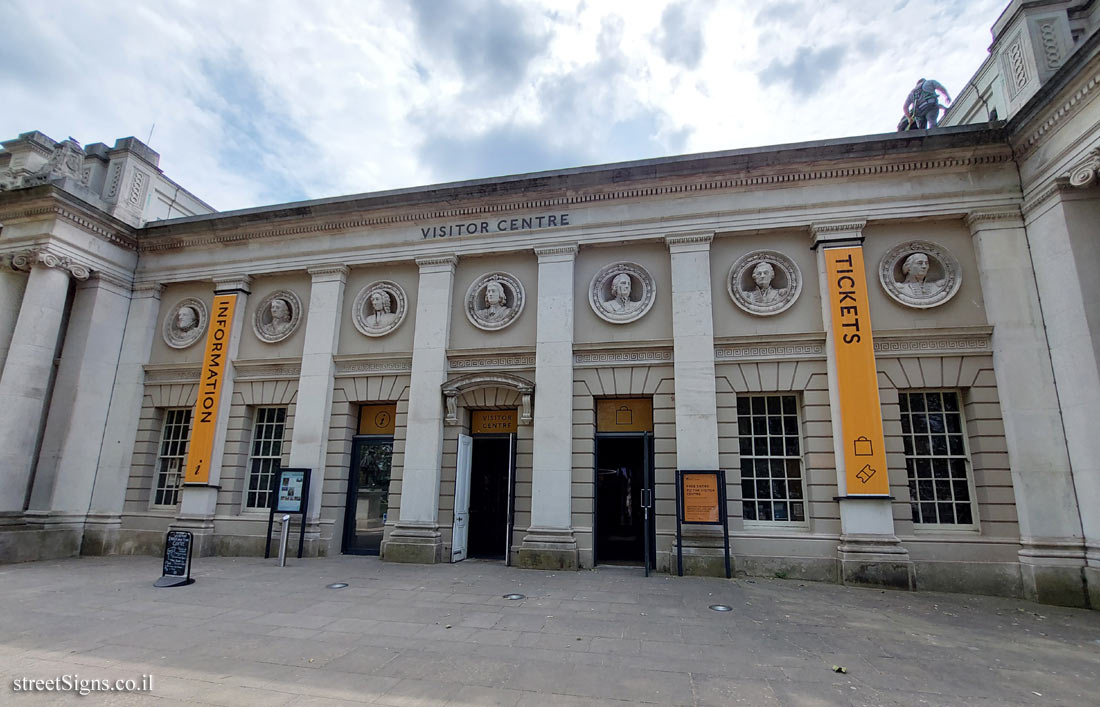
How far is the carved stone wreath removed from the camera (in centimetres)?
1399

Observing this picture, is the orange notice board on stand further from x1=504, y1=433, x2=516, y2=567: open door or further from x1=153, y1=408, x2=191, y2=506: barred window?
x1=153, y1=408, x2=191, y2=506: barred window

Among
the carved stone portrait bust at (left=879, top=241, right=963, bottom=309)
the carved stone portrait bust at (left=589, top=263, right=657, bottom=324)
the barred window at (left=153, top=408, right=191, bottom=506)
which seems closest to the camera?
the carved stone portrait bust at (left=879, top=241, right=963, bottom=309)

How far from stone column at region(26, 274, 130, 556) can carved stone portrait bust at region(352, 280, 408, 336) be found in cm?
709

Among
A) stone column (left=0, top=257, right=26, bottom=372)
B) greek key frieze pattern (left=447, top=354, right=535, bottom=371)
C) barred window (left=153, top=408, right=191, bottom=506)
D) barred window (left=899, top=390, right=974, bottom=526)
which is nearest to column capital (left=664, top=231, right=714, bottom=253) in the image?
greek key frieze pattern (left=447, top=354, right=535, bottom=371)

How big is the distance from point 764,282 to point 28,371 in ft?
57.1

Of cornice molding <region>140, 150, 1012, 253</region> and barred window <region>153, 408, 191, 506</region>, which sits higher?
cornice molding <region>140, 150, 1012, 253</region>

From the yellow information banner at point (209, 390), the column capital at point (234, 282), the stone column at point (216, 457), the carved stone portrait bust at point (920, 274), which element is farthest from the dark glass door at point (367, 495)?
the carved stone portrait bust at point (920, 274)

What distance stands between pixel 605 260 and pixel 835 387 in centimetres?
555

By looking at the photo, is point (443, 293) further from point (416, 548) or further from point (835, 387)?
point (835, 387)

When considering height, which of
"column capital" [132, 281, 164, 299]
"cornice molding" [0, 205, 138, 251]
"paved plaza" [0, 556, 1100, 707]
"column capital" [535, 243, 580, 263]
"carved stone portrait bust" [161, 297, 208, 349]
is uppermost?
"cornice molding" [0, 205, 138, 251]

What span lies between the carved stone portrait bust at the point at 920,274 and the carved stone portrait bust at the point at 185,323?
55.3 ft

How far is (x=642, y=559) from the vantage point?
11.9 m

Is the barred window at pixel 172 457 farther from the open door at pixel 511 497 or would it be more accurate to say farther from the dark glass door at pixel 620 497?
the dark glass door at pixel 620 497

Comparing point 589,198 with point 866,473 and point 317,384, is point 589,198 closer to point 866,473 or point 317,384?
point 317,384
